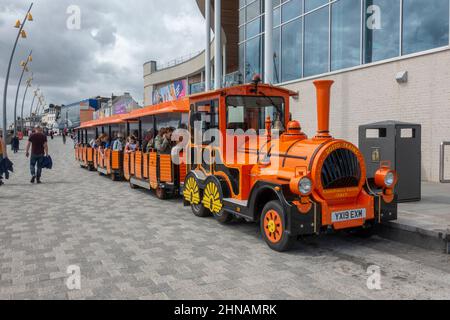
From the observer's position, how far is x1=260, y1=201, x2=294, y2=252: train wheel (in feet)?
16.0

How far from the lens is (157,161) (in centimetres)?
933

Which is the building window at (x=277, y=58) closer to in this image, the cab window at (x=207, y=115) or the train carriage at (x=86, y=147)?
the train carriage at (x=86, y=147)

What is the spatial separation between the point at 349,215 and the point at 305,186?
33.5 inches

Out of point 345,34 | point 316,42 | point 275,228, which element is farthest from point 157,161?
point 316,42

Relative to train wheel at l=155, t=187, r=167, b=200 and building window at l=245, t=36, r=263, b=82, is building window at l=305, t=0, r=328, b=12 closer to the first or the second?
building window at l=245, t=36, r=263, b=82

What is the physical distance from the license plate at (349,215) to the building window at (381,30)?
316 inches

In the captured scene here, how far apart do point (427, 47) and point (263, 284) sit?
30.8 ft

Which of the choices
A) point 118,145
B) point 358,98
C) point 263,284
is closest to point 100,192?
point 118,145

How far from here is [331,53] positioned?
14.2 metres

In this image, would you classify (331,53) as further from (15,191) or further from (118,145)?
(15,191)

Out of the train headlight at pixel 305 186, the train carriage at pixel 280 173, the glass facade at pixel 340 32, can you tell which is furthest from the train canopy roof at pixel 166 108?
the glass facade at pixel 340 32

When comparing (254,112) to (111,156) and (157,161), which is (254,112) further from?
(111,156)

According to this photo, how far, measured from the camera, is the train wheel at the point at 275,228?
4867 millimetres
